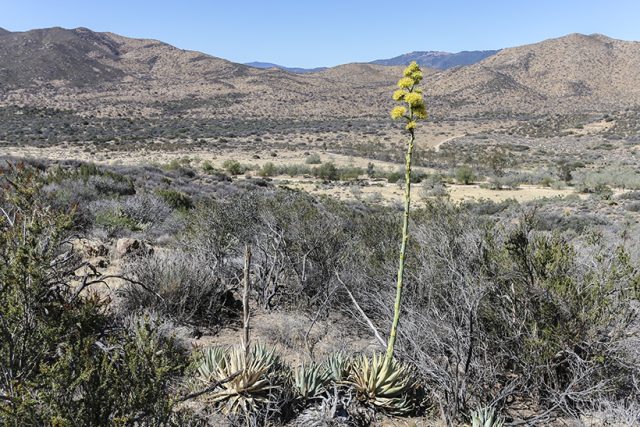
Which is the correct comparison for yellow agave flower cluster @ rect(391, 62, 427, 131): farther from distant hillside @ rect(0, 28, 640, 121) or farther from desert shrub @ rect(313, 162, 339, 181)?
distant hillside @ rect(0, 28, 640, 121)

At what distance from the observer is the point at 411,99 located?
133 inches

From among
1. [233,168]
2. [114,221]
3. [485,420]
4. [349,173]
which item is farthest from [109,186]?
[349,173]

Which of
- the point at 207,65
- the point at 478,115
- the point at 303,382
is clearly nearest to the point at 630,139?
the point at 478,115

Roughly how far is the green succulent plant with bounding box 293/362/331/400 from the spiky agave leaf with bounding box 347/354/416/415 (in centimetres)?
25

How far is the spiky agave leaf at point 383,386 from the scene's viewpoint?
13.3 ft

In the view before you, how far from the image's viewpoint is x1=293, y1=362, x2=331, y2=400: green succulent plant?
4.08 metres

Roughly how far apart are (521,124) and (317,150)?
3144 centimetres

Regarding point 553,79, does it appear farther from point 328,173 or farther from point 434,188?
point 434,188

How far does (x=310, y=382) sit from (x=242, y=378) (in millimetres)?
632

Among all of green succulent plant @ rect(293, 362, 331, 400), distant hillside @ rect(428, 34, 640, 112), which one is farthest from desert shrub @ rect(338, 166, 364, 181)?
distant hillside @ rect(428, 34, 640, 112)

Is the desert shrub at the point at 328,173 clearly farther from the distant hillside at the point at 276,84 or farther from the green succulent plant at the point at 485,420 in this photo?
the distant hillside at the point at 276,84

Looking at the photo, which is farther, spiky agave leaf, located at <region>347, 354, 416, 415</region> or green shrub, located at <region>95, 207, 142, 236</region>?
green shrub, located at <region>95, 207, 142, 236</region>

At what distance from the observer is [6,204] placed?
743cm

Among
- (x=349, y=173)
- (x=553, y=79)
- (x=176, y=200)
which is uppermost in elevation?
(x=553, y=79)
